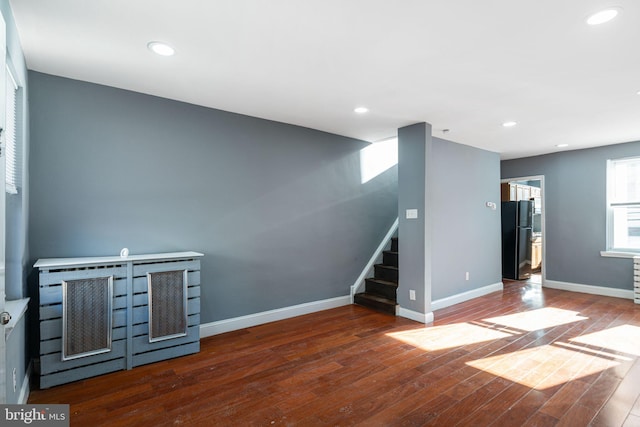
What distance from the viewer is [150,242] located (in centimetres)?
320

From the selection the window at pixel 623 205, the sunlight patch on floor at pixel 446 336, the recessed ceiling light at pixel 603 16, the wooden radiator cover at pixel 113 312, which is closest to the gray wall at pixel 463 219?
the sunlight patch on floor at pixel 446 336

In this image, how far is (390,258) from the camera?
5094mm

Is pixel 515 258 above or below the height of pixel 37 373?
above

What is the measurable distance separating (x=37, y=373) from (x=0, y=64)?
2.47 metres

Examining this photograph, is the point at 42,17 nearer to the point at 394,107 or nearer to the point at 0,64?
the point at 0,64

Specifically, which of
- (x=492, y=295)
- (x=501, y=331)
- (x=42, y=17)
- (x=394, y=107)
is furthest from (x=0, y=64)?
(x=492, y=295)

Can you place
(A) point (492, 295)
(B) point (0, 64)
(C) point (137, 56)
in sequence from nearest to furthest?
(B) point (0, 64)
(C) point (137, 56)
(A) point (492, 295)

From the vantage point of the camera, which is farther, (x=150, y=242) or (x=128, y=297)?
(x=150, y=242)

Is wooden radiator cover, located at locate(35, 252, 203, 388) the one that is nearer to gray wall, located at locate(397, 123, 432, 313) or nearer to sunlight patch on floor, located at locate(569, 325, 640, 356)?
gray wall, located at locate(397, 123, 432, 313)

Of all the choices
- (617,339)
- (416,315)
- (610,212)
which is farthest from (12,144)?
(610,212)

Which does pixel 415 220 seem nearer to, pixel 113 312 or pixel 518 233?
pixel 113 312

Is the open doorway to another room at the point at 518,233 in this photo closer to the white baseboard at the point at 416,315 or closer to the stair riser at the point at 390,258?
the stair riser at the point at 390,258

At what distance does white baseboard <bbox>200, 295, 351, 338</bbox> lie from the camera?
140 inches

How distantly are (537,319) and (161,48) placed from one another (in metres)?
5.04
